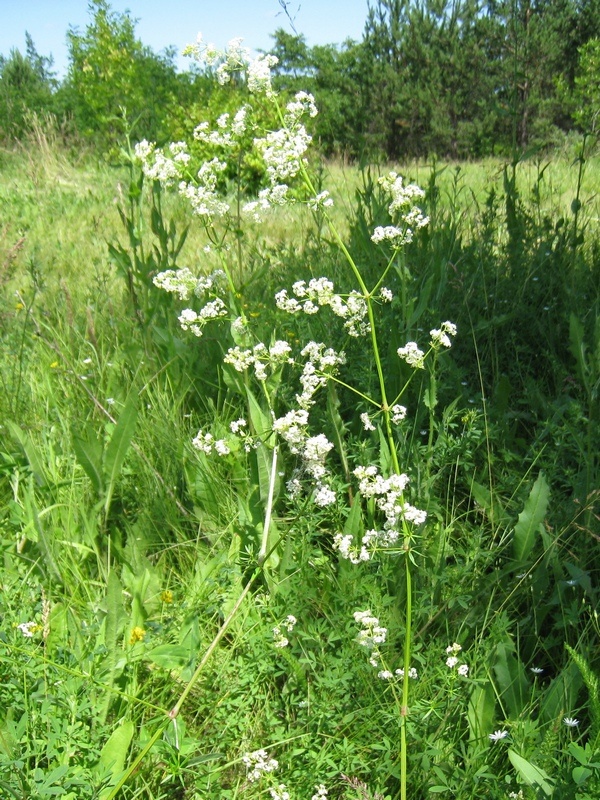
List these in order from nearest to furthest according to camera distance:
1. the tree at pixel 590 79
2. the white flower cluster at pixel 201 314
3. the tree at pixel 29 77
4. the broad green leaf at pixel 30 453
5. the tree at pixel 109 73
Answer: the white flower cluster at pixel 201 314 → the broad green leaf at pixel 30 453 → the tree at pixel 590 79 → the tree at pixel 109 73 → the tree at pixel 29 77

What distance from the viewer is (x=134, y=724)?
158 cm

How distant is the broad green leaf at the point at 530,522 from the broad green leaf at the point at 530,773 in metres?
0.53

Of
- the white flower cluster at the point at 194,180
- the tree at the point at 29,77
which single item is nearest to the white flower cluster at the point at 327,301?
the white flower cluster at the point at 194,180

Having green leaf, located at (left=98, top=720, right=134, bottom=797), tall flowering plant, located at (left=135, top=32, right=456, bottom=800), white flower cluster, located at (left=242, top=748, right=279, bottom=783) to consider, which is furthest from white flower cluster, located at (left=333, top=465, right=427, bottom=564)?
green leaf, located at (left=98, top=720, right=134, bottom=797)

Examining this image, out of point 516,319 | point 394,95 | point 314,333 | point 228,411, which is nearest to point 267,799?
point 228,411

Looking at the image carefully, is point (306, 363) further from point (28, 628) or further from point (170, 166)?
point (28, 628)

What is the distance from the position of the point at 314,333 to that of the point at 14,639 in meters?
1.59

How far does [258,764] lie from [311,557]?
0.58 meters

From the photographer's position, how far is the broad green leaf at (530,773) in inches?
53.1

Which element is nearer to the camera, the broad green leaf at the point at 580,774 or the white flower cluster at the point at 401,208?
the broad green leaf at the point at 580,774

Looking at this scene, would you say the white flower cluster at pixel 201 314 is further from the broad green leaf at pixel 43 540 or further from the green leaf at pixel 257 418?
the broad green leaf at pixel 43 540

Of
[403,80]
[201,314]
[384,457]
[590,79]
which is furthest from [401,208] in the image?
[403,80]

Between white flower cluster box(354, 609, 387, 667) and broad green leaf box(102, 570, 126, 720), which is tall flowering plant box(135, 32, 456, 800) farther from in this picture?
broad green leaf box(102, 570, 126, 720)

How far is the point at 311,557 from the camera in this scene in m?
1.93
